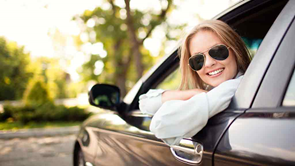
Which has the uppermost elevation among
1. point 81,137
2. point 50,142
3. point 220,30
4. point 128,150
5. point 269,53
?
point 220,30

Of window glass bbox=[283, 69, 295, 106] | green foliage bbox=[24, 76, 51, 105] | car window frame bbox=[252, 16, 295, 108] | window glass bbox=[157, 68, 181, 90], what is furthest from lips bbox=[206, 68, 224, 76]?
green foliage bbox=[24, 76, 51, 105]

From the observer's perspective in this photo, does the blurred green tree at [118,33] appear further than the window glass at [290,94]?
Yes

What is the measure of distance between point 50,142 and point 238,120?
7.35m

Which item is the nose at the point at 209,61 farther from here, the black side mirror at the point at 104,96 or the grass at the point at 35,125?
the grass at the point at 35,125

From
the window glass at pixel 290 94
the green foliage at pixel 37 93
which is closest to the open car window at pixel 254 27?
the window glass at pixel 290 94

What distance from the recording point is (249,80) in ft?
3.93

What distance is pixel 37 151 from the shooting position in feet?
21.1

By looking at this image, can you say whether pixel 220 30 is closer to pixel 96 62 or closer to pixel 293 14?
pixel 293 14

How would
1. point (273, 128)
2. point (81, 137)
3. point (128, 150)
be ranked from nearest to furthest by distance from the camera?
point (273, 128)
point (128, 150)
point (81, 137)

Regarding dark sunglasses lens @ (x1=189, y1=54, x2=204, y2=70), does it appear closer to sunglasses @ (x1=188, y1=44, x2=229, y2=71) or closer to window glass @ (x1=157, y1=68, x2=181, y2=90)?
sunglasses @ (x1=188, y1=44, x2=229, y2=71)

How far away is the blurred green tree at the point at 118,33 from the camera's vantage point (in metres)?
14.1

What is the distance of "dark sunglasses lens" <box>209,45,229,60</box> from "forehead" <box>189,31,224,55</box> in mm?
72

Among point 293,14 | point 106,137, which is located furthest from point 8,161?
point 293,14

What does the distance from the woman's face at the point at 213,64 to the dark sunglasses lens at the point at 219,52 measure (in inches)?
1.1
